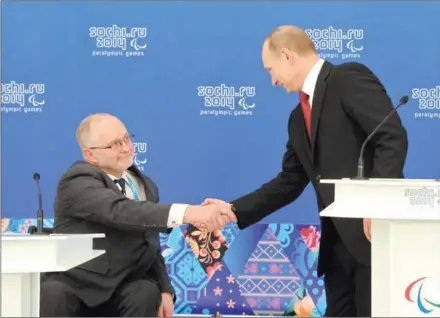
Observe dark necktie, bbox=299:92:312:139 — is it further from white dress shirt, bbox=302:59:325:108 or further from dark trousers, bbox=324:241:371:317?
dark trousers, bbox=324:241:371:317

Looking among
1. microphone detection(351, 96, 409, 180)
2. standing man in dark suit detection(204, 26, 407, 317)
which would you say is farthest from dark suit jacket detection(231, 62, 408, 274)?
microphone detection(351, 96, 409, 180)

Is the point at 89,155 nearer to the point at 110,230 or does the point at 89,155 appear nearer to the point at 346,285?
the point at 110,230

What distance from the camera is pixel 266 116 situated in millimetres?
4852

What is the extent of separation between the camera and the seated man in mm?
3330

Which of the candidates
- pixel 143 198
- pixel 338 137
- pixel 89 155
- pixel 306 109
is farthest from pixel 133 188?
pixel 338 137

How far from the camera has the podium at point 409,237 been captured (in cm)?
264

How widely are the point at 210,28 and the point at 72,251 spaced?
251 centimetres

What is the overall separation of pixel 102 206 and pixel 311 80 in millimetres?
999

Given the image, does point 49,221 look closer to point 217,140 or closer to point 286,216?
point 217,140

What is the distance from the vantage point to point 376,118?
3123mm

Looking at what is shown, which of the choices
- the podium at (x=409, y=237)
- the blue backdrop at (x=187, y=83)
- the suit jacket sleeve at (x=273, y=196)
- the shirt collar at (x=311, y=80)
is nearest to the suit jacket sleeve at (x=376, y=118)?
the shirt collar at (x=311, y=80)

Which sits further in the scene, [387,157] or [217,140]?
[217,140]

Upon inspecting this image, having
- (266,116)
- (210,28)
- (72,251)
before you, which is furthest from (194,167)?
(72,251)

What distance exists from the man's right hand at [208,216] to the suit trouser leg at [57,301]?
1.84 ft
